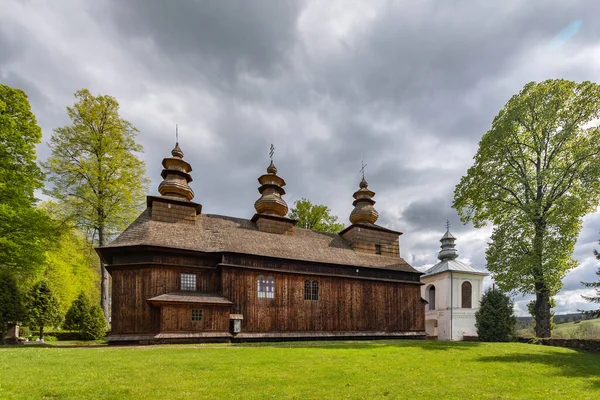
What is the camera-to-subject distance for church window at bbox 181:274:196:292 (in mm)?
19375

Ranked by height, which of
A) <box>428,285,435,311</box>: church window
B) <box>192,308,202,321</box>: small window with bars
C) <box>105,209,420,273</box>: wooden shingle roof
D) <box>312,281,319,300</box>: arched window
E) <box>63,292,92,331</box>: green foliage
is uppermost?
<box>105,209,420,273</box>: wooden shingle roof

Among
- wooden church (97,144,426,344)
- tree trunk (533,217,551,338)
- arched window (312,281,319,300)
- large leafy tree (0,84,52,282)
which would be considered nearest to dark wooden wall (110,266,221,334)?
wooden church (97,144,426,344)

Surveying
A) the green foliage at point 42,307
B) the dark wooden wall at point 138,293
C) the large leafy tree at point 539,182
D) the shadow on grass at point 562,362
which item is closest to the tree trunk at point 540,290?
the large leafy tree at point 539,182

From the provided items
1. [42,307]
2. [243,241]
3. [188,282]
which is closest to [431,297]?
[243,241]

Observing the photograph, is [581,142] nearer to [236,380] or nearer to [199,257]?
[236,380]

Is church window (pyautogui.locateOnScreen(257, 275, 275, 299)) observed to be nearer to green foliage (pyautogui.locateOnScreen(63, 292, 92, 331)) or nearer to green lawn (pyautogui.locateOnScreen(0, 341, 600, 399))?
green lawn (pyautogui.locateOnScreen(0, 341, 600, 399))

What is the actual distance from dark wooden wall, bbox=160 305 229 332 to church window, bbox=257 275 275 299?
8.24 feet

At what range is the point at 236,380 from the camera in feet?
27.2

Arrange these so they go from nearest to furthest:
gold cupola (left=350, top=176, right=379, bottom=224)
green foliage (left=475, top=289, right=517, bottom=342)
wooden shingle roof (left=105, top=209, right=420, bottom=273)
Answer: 1. wooden shingle roof (left=105, top=209, right=420, bottom=273)
2. green foliage (left=475, top=289, right=517, bottom=342)
3. gold cupola (left=350, top=176, right=379, bottom=224)

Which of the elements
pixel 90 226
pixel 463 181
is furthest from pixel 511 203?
pixel 90 226

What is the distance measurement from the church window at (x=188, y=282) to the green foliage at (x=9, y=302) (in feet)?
32.4

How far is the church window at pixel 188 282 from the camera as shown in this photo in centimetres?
1938

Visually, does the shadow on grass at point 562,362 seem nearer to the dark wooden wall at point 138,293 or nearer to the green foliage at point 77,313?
the dark wooden wall at point 138,293

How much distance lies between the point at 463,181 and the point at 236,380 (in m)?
21.0
